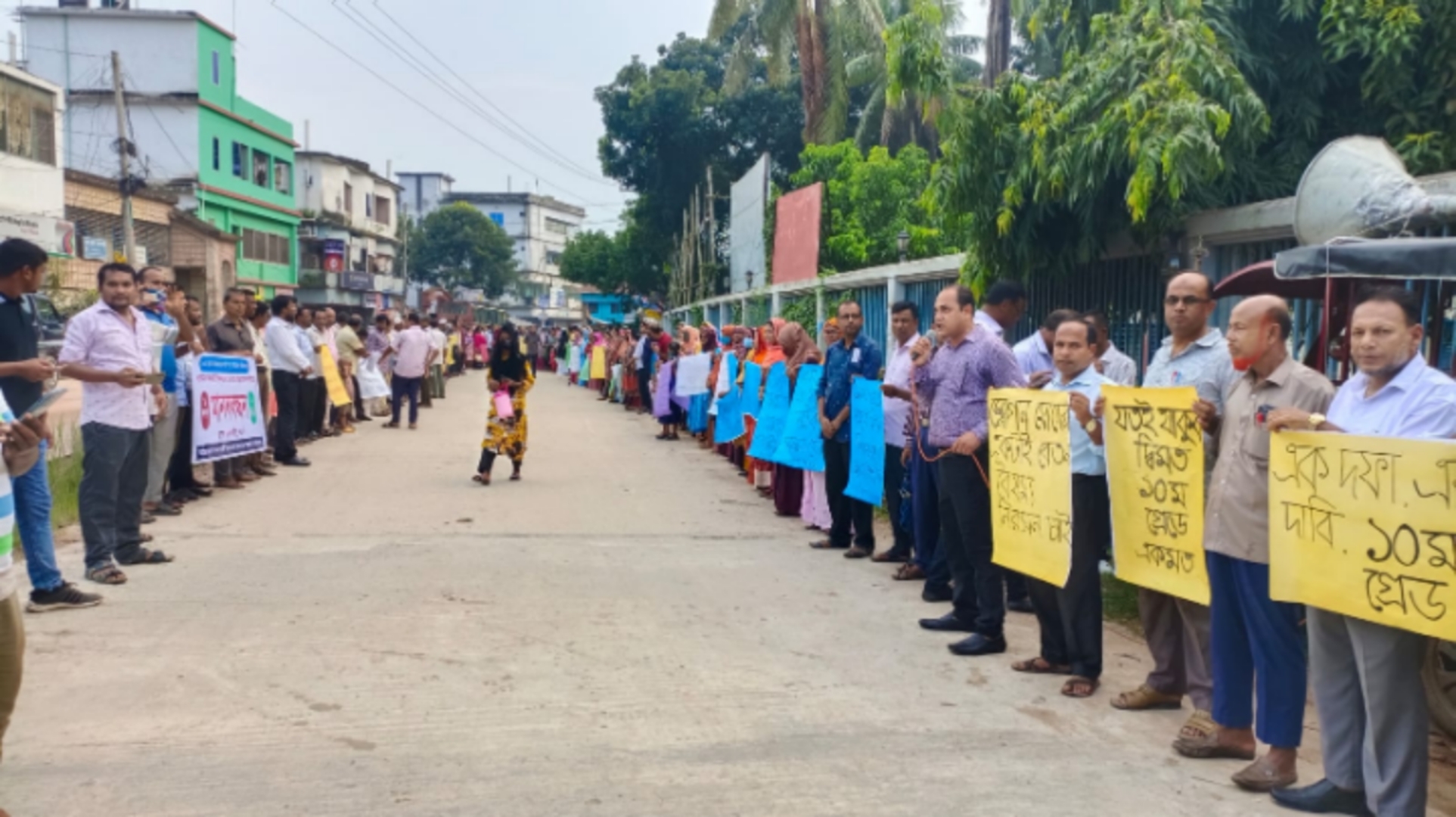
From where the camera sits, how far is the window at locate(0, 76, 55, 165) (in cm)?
3078

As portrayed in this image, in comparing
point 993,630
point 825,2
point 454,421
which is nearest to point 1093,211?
point 993,630

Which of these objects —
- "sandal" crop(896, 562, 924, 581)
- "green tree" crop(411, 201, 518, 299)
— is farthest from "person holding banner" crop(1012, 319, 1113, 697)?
"green tree" crop(411, 201, 518, 299)

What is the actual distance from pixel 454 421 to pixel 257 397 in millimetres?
9209

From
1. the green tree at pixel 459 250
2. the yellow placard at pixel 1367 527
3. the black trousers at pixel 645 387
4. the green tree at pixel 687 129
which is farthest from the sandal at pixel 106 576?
the green tree at pixel 459 250

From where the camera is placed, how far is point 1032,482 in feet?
19.5

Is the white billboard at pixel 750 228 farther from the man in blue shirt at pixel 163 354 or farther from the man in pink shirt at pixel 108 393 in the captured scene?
the man in pink shirt at pixel 108 393

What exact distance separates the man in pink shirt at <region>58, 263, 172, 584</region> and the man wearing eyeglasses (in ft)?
19.2

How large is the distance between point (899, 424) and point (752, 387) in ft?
15.2

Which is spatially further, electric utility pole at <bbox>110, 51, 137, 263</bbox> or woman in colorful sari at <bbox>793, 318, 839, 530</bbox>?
electric utility pole at <bbox>110, 51, 137, 263</bbox>

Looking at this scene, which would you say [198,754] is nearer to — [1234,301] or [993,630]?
[993,630]

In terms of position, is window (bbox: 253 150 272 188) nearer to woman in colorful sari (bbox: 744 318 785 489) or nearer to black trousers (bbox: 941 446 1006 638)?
woman in colorful sari (bbox: 744 318 785 489)

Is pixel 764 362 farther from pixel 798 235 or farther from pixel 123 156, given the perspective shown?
pixel 123 156

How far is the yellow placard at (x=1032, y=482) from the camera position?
5.68m

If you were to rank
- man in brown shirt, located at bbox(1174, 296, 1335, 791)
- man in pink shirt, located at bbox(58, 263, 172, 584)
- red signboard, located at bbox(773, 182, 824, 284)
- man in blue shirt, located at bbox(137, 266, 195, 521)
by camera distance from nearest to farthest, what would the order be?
1. man in brown shirt, located at bbox(1174, 296, 1335, 791)
2. man in pink shirt, located at bbox(58, 263, 172, 584)
3. man in blue shirt, located at bbox(137, 266, 195, 521)
4. red signboard, located at bbox(773, 182, 824, 284)
